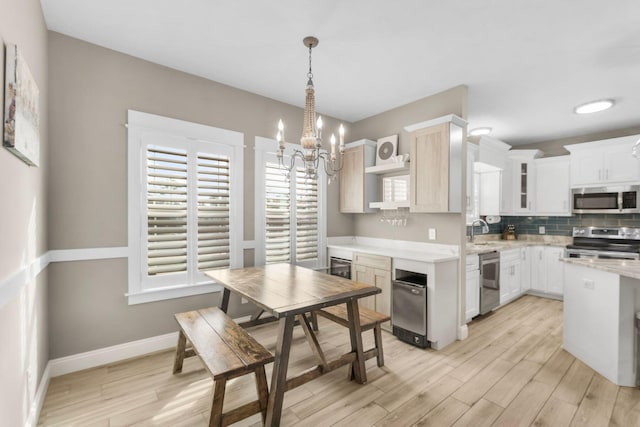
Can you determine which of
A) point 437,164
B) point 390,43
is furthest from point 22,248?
point 437,164

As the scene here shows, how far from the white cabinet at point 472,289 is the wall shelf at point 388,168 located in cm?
136

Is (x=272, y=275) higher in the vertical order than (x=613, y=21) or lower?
lower

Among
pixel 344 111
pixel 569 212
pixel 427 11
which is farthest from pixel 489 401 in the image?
pixel 569 212

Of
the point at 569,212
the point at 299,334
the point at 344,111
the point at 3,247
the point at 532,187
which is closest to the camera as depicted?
the point at 3,247

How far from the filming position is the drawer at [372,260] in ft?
10.9

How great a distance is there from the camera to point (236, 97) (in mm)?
3420

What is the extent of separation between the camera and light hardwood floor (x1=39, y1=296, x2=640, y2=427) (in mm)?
1940

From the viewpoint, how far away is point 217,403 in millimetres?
1663

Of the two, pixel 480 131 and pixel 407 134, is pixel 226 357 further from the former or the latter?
pixel 480 131

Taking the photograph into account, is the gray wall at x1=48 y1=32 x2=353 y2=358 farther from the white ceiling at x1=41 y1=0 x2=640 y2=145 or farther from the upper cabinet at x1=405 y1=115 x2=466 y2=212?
the upper cabinet at x1=405 y1=115 x2=466 y2=212

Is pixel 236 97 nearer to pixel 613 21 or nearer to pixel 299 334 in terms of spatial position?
pixel 299 334

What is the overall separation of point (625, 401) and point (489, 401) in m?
1.00

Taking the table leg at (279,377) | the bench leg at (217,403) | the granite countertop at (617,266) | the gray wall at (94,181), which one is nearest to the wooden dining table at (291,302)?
the table leg at (279,377)

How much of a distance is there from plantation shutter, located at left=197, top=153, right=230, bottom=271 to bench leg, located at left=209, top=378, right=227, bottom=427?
1.70 metres
